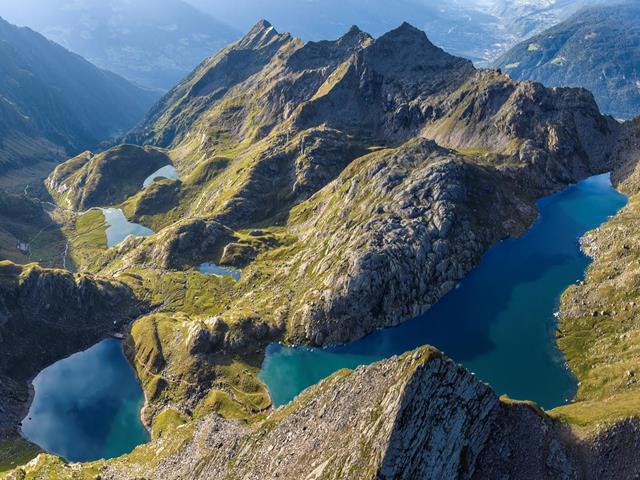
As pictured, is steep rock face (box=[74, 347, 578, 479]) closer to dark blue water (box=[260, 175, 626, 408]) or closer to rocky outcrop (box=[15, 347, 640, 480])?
rocky outcrop (box=[15, 347, 640, 480])

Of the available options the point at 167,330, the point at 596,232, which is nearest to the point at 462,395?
the point at 167,330

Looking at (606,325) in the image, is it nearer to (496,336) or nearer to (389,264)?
(496,336)

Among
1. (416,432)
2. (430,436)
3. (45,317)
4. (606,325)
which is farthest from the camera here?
(45,317)

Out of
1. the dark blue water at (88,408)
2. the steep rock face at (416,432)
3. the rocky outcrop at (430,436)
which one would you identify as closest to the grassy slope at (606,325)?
the rocky outcrop at (430,436)

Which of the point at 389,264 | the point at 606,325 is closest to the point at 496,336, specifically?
the point at 606,325

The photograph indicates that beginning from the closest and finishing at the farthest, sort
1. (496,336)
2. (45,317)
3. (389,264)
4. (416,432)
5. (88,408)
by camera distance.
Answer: (416,432), (496,336), (88,408), (389,264), (45,317)

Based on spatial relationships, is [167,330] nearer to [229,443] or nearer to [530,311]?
[229,443]

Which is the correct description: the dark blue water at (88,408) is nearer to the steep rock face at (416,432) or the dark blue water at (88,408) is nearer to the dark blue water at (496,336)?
the dark blue water at (496,336)
